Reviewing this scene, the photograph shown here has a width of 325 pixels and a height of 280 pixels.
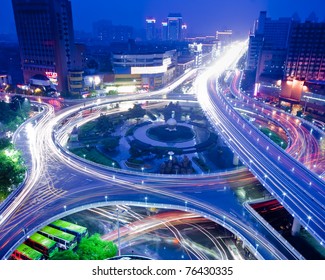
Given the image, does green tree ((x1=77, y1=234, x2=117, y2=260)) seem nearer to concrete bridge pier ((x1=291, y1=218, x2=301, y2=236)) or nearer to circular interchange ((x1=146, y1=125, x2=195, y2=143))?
concrete bridge pier ((x1=291, y1=218, x2=301, y2=236))

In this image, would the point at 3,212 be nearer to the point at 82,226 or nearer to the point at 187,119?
the point at 82,226

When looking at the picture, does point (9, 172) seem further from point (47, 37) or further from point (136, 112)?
point (47, 37)

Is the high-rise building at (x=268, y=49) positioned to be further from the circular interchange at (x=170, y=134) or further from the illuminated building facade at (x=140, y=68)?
the circular interchange at (x=170, y=134)

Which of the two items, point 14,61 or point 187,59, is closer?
point 14,61

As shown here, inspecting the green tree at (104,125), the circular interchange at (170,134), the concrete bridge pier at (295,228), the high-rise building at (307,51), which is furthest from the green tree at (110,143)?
the high-rise building at (307,51)

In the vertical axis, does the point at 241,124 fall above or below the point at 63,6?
below

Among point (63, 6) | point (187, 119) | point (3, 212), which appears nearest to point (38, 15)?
point (63, 6)

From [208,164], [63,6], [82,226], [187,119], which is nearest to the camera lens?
[82,226]
